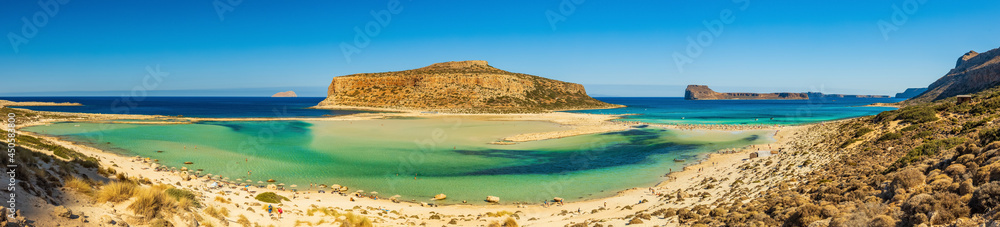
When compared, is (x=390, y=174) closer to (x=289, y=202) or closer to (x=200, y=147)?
(x=289, y=202)

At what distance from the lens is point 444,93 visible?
110 metres

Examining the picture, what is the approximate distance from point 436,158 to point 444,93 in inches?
3234

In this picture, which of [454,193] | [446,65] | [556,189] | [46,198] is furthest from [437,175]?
[446,65]

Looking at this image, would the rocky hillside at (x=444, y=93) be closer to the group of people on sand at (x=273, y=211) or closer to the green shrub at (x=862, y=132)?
the green shrub at (x=862, y=132)

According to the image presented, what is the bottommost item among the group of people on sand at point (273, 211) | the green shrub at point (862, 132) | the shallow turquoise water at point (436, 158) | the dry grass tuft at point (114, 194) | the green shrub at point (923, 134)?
the shallow turquoise water at point (436, 158)

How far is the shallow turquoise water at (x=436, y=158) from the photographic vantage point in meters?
20.7

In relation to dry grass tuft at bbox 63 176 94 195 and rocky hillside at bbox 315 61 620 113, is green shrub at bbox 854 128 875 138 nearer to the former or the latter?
dry grass tuft at bbox 63 176 94 195

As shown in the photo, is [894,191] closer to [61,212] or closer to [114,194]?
[61,212]

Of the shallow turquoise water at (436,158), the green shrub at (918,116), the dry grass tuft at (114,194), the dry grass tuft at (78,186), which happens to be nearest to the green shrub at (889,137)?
the green shrub at (918,116)

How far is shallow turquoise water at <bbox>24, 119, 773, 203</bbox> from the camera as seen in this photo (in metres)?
20.7

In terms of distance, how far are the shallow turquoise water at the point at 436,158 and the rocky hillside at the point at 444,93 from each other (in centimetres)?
5741

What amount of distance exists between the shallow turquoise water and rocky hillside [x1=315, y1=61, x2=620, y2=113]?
5741 cm

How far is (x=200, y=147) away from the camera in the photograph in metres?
32.8

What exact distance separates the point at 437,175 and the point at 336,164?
6910mm
